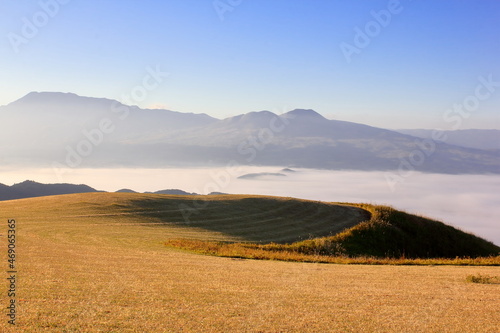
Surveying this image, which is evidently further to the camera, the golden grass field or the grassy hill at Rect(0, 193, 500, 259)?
the grassy hill at Rect(0, 193, 500, 259)

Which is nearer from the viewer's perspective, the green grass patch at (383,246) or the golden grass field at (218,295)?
the golden grass field at (218,295)

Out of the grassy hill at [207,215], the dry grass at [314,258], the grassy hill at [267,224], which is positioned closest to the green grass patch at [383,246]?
the dry grass at [314,258]

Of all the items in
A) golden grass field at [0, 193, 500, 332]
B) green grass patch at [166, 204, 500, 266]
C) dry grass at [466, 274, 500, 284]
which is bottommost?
green grass patch at [166, 204, 500, 266]

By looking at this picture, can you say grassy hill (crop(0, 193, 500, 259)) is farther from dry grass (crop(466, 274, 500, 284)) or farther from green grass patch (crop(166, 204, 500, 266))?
dry grass (crop(466, 274, 500, 284))

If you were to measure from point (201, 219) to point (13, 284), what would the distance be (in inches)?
1348

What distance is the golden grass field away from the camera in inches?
494

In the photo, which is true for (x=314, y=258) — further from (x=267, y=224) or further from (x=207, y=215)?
(x=207, y=215)

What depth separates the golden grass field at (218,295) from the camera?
41.1 feet

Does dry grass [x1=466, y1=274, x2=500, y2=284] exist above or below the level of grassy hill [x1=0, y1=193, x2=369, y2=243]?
below

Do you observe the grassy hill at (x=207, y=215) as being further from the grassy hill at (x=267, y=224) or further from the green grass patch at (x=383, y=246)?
the green grass patch at (x=383, y=246)

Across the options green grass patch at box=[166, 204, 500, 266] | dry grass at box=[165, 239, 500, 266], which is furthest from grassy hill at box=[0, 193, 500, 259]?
dry grass at box=[165, 239, 500, 266]

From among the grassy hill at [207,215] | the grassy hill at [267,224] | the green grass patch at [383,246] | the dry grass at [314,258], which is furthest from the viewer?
the grassy hill at [207,215]

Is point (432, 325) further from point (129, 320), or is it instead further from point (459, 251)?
point (459, 251)

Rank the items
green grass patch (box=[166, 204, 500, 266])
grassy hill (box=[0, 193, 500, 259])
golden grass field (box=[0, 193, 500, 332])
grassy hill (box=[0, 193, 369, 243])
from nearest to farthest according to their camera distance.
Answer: golden grass field (box=[0, 193, 500, 332])
green grass patch (box=[166, 204, 500, 266])
grassy hill (box=[0, 193, 500, 259])
grassy hill (box=[0, 193, 369, 243])
